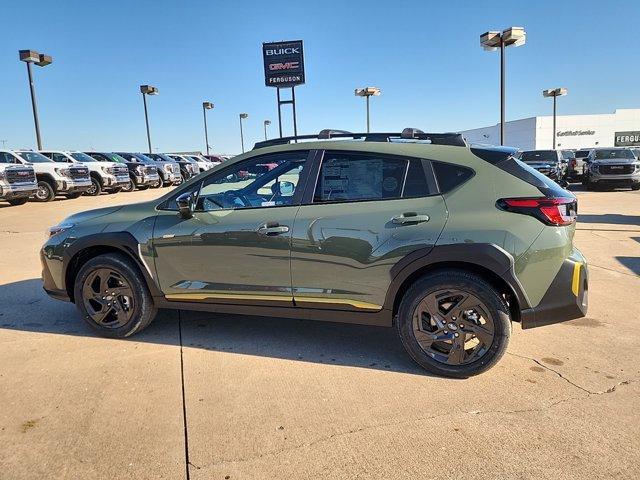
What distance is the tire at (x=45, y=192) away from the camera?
17.0m

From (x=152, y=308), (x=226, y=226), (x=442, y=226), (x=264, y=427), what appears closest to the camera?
(x=264, y=427)

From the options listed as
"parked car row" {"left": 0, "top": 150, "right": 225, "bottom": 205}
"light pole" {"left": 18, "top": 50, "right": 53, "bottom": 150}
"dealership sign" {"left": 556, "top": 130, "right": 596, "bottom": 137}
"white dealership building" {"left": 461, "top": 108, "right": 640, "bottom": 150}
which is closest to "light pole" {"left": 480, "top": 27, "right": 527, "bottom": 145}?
"parked car row" {"left": 0, "top": 150, "right": 225, "bottom": 205}

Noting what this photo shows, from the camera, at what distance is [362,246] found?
3289 millimetres

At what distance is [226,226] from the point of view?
12.0 feet

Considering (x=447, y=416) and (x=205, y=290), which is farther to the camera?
(x=205, y=290)

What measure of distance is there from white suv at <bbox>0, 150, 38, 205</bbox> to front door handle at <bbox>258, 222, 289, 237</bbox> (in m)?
14.3

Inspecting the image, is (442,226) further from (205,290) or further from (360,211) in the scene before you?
(205,290)

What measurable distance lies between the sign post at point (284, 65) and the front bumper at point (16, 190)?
22.0 meters

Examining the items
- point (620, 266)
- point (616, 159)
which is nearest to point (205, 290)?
point (620, 266)

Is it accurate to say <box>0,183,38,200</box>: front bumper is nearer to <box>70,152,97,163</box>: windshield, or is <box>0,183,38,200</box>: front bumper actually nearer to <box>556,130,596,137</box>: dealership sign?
<box>70,152,97,163</box>: windshield

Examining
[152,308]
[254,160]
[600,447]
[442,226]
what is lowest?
[600,447]

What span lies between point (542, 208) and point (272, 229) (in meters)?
1.86

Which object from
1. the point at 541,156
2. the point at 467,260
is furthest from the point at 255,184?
the point at 541,156

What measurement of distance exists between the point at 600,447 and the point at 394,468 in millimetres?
1120
